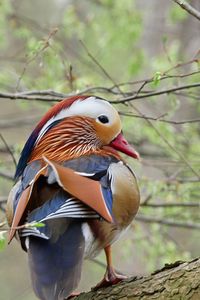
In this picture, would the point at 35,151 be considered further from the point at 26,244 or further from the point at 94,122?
the point at 26,244

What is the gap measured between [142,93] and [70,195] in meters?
1.32

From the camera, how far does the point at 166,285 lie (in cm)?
290

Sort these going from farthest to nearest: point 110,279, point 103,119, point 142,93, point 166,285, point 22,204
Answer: point 142,93, point 103,119, point 110,279, point 22,204, point 166,285

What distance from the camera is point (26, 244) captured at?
121 inches

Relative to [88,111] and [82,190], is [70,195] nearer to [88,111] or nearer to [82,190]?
[82,190]

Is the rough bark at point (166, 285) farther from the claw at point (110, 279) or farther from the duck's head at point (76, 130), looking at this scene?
the duck's head at point (76, 130)

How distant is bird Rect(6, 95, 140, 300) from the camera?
2.93 metres

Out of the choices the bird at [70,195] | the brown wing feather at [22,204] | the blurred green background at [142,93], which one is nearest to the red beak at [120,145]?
the bird at [70,195]

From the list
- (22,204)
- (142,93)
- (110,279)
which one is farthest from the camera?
(142,93)

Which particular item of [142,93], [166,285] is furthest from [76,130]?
[166,285]

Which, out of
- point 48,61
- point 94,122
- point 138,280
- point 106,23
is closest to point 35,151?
point 94,122

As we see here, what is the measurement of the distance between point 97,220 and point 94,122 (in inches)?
27.3

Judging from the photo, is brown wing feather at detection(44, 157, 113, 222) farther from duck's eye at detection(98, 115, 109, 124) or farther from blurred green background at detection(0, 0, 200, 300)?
blurred green background at detection(0, 0, 200, 300)

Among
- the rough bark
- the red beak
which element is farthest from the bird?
the rough bark
